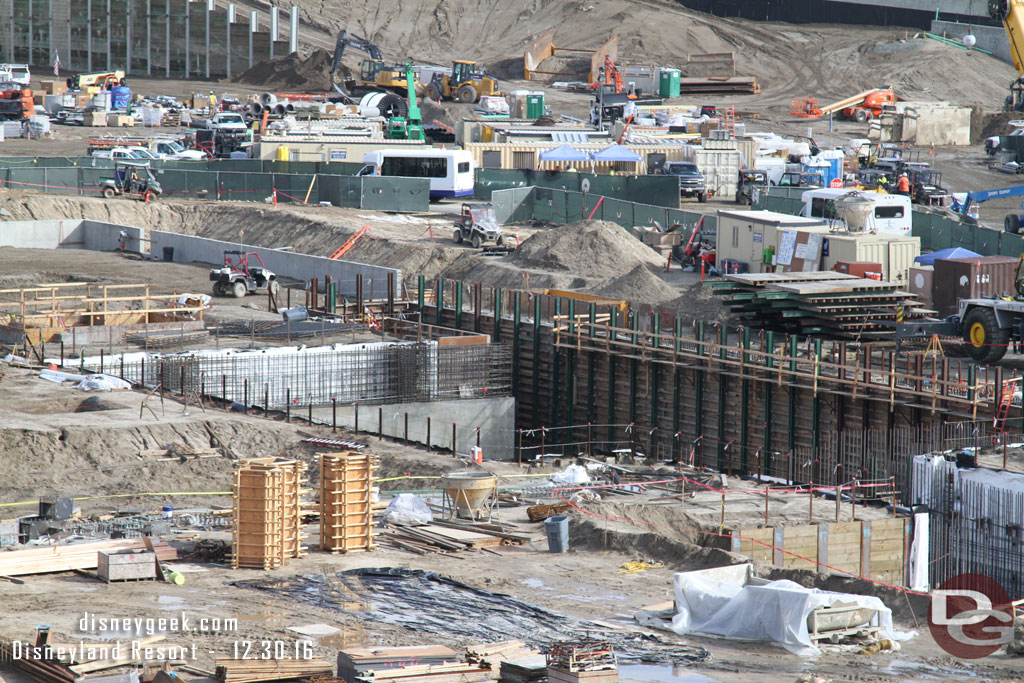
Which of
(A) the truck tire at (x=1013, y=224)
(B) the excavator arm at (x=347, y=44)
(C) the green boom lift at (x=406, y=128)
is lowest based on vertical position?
(A) the truck tire at (x=1013, y=224)

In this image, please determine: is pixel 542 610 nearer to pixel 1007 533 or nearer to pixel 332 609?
pixel 332 609

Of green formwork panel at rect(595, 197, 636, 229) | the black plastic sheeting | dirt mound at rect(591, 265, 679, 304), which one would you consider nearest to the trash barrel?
the black plastic sheeting

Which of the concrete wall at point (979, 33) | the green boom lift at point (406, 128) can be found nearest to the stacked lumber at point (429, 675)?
the green boom lift at point (406, 128)

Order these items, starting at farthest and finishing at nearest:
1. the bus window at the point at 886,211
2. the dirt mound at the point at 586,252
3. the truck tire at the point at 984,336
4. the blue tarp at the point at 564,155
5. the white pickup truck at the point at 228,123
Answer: the white pickup truck at the point at 228,123 < the blue tarp at the point at 564,155 < the dirt mound at the point at 586,252 < the bus window at the point at 886,211 < the truck tire at the point at 984,336

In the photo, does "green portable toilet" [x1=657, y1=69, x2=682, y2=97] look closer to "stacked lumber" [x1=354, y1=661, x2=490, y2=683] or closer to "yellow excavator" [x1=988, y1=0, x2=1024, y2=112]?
"yellow excavator" [x1=988, y1=0, x2=1024, y2=112]

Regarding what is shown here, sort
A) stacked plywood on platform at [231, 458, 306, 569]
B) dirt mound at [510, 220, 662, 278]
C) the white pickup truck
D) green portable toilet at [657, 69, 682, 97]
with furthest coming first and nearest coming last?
green portable toilet at [657, 69, 682, 97] → the white pickup truck → dirt mound at [510, 220, 662, 278] → stacked plywood on platform at [231, 458, 306, 569]

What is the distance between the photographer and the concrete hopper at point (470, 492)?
80.4 ft

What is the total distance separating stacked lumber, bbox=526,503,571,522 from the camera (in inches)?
979

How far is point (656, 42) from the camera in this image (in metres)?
105

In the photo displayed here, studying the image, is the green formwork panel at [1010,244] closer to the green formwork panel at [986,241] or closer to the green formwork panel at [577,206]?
the green formwork panel at [986,241]

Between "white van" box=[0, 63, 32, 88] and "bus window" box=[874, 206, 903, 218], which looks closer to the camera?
"bus window" box=[874, 206, 903, 218]

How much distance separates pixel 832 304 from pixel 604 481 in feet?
28.4

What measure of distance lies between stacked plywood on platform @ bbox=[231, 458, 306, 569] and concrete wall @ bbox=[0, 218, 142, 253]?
110 ft

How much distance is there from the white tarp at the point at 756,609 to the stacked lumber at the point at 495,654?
2.61 metres
